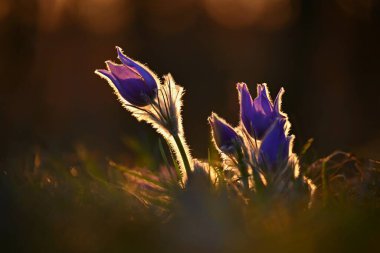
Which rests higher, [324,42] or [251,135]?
[324,42]

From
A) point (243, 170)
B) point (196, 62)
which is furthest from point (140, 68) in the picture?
point (196, 62)

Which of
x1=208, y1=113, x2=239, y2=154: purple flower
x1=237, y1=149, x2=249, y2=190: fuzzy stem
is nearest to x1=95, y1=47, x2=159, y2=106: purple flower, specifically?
x1=208, y1=113, x2=239, y2=154: purple flower

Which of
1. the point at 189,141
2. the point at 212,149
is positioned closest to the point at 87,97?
the point at 189,141

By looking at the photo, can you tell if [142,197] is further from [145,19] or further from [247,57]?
[145,19]

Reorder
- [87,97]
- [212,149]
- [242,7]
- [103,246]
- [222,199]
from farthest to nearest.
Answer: [242,7]
[87,97]
[212,149]
[222,199]
[103,246]

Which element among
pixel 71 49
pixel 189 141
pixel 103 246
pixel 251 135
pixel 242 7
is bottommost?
pixel 103 246

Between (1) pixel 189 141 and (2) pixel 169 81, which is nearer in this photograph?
(2) pixel 169 81

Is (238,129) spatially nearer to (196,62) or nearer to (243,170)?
(243,170)
